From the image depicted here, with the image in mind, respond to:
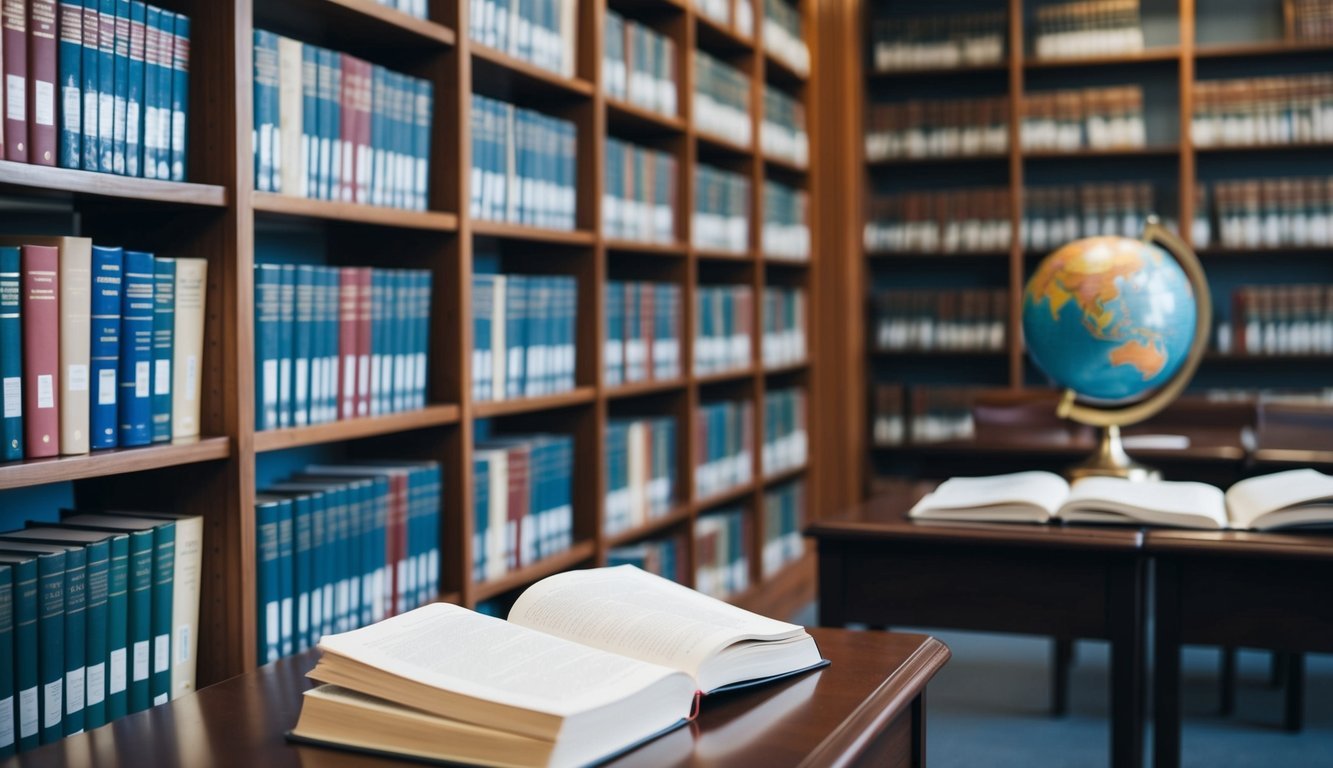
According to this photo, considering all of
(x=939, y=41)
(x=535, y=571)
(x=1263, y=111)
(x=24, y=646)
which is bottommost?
(x=535, y=571)

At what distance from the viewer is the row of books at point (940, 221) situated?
18.0 feet

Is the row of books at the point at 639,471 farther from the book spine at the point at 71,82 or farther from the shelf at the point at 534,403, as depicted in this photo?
the book spine at the point at 71,82

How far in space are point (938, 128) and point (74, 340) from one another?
14.5 ft

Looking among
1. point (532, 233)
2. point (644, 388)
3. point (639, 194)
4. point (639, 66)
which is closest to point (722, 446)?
point (644, 388)

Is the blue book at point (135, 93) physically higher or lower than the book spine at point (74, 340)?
higher

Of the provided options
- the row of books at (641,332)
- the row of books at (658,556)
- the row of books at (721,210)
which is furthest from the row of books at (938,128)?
the row of books at (658,556)

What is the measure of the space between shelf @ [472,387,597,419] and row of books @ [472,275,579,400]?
1.0 inches

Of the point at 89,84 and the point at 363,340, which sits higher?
the point at 89,84

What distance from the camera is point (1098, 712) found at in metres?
3.55

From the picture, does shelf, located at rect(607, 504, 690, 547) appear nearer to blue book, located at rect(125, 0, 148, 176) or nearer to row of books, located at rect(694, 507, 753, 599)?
row of books, located at rect(694, 507, 753, 599)

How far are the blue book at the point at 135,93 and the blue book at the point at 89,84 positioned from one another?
0.20 feet

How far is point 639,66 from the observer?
364 centimetres

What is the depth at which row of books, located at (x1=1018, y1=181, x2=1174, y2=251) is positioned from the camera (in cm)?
533

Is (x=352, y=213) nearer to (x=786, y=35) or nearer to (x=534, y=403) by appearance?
(x=534, y=403)
